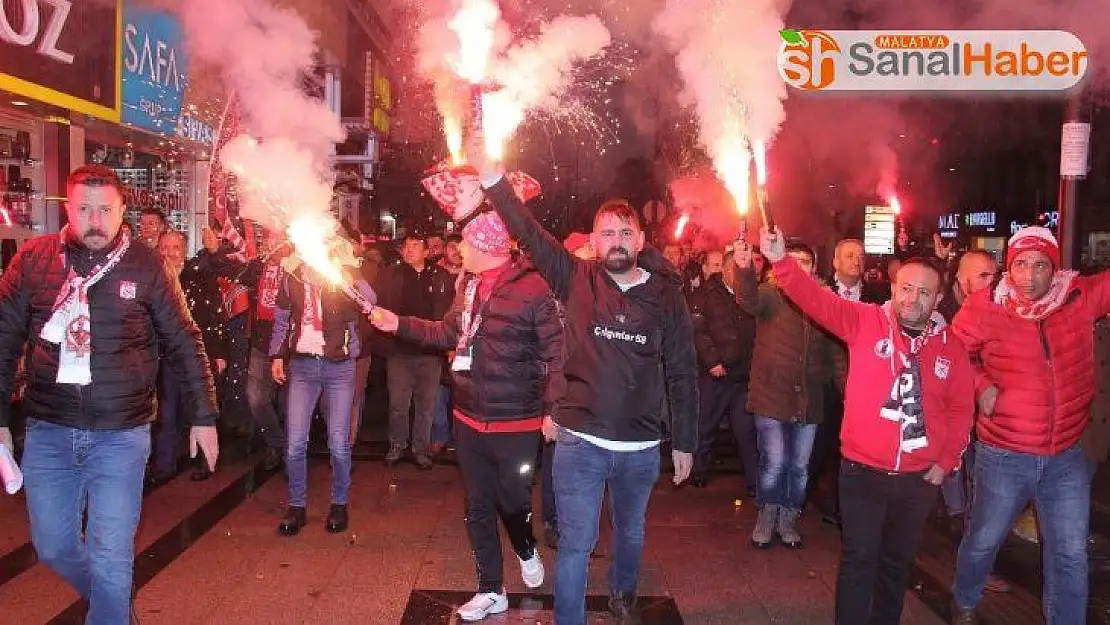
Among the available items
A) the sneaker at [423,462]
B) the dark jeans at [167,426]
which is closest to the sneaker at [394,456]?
the sneaker at [423,462]

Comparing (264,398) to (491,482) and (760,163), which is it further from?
(760,163)

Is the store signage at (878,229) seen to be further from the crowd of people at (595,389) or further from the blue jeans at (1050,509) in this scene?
the blue jeans at (1050,509)

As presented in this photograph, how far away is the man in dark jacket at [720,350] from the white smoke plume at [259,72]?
3599 mm

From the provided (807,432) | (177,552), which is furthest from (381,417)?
(807,432)

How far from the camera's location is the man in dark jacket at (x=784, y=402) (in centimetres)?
649

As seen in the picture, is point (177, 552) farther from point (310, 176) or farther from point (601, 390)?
point (601, 390)

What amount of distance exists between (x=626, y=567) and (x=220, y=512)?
365 cm

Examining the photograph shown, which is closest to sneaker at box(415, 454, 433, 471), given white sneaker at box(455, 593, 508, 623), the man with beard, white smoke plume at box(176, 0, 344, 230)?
white smoke plume at box(176, 0, 344, 230)

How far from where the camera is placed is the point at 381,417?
11453 millimetres

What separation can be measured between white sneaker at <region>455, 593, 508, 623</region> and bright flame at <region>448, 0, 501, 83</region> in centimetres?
282

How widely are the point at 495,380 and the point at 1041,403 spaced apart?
2808 millimetres

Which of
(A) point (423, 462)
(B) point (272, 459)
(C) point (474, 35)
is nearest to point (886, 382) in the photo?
(C) point (474, 35)

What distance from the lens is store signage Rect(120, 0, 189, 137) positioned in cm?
952

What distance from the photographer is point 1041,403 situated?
15.1 ft
